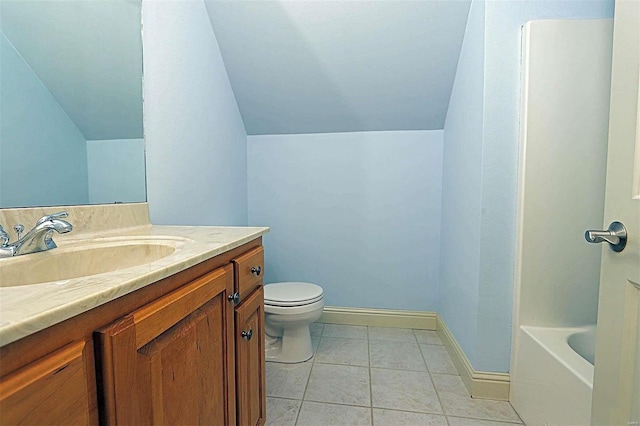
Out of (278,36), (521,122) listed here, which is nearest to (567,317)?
(521,122)

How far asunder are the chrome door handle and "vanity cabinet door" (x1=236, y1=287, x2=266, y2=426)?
1.00 m

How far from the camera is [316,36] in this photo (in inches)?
69.9

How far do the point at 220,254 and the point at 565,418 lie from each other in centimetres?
131

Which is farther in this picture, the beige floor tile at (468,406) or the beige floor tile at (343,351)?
the beige floor tile at (343,351)

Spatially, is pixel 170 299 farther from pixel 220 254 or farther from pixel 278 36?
pixel 278 36

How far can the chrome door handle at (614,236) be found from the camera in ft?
2.50

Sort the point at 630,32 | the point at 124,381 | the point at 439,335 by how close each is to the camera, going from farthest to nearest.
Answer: the point at 439,335
the point at 630,32
the point at 124,381

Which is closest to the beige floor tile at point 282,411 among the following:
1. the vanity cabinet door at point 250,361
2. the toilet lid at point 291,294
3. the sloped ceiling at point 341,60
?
the vanity cabinet door at point 250,361

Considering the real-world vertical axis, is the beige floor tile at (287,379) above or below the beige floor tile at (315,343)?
below

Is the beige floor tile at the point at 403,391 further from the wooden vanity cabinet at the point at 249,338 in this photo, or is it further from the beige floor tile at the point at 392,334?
the wooden vanity cabinet at the point at 249,338

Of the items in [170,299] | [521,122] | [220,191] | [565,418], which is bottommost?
[565,418]

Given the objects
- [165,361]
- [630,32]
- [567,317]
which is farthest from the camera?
[567,317]

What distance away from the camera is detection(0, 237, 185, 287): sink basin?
695mm

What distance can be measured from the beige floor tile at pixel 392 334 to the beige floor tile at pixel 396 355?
1.8 inches
